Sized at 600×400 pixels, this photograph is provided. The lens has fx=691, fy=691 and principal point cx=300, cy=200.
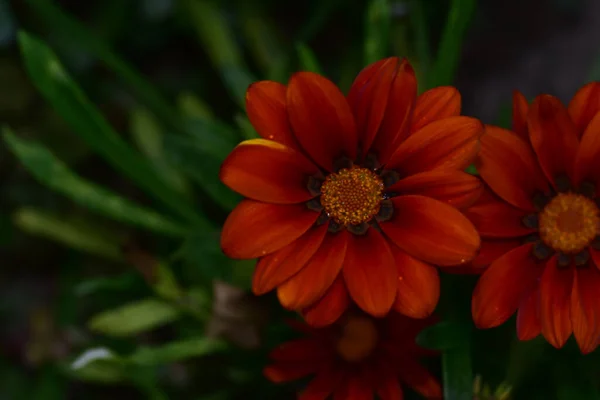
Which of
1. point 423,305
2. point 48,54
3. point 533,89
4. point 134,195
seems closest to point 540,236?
point 423,305

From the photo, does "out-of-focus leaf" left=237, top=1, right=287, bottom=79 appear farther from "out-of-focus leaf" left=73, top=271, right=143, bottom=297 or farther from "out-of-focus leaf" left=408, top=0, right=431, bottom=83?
"out-of-focus leaf" left=73, top=271, right=143, bottom=297

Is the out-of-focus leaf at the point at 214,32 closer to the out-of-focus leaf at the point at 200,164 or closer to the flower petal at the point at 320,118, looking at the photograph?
the out-of-focus leaf at the point at 200,164

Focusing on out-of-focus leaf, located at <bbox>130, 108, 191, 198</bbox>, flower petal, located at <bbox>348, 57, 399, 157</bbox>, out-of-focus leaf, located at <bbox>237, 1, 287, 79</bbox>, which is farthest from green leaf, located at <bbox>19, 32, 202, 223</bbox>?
flower petal, located at <bbox>348, 57, 399, 157</bbox>

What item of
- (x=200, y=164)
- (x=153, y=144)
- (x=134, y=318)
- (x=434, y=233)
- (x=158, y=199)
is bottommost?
(x=434, y=233)

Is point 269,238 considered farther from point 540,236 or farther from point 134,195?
point 134,195

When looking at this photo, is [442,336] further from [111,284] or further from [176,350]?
[111,284]

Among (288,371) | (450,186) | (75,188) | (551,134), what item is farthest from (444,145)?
(75,188)

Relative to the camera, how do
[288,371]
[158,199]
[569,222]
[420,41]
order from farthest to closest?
[158,199], [420,41], [288,371], [569,222]
